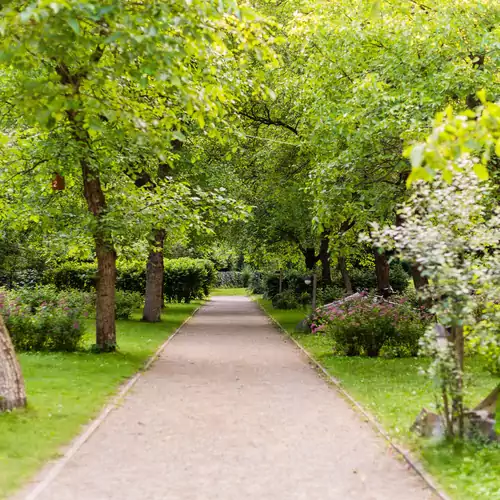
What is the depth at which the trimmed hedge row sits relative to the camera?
3256 centimetres

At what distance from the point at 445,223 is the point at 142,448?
4.02m

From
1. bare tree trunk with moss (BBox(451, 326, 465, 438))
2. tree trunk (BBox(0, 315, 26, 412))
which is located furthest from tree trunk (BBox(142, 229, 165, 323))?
bare tree trunk with moss (BBox(451, 326, 465, 438))

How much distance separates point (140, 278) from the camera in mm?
35906

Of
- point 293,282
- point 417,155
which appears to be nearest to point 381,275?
point 293,282

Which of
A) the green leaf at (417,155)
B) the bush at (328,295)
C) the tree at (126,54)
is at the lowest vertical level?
the bush at (328,295)

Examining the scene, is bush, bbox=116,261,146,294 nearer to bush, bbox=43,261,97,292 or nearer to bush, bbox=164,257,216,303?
bush, bbox=43,261,97,292

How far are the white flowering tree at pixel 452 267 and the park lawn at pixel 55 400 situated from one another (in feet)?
13.4

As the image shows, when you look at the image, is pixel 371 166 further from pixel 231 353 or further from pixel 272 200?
pixel 272 200

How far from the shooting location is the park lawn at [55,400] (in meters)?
7.14

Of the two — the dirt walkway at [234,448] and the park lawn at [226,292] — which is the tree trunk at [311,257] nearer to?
the dirt walkway at [234,448]

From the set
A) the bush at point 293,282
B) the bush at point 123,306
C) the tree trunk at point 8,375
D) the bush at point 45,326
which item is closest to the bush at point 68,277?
the bush at point 123,306

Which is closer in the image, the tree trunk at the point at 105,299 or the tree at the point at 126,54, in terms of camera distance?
the tree at the point at 126,54

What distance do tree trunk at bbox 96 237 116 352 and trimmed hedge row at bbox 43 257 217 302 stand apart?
13.6 meters

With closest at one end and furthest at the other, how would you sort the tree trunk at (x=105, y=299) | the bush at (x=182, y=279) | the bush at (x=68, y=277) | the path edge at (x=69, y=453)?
the path edge at (x=69, y=453) → the tree trunk at (x=105, y=299) → the bush at (x=68, y=277) → the bush at (x=182, y=279)
